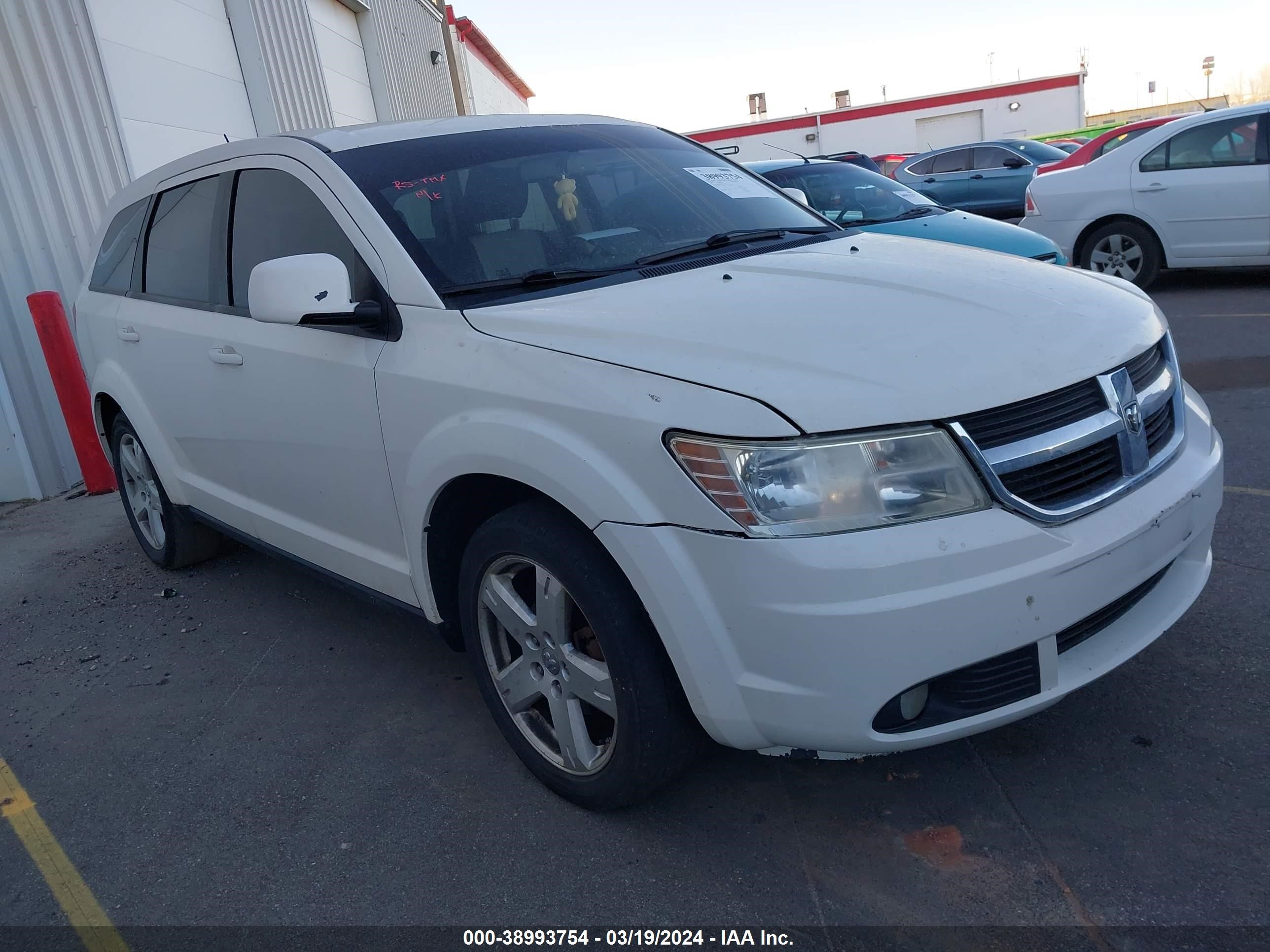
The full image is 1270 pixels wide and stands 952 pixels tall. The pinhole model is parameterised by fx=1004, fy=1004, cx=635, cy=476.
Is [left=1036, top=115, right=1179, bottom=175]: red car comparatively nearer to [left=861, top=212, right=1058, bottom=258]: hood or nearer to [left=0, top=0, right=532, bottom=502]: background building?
[left=861, top=212, right=1058, bottom=258]: hood

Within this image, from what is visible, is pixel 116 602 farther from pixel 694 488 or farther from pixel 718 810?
pixel 694 488

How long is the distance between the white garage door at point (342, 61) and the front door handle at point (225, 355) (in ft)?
32.6

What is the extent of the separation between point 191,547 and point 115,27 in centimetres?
541

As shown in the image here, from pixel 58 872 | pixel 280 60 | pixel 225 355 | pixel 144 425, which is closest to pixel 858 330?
pixel 225 355

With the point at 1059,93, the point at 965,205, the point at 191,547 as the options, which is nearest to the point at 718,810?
the point at 191,547

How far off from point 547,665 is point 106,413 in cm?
327

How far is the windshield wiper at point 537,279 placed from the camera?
2719 mm

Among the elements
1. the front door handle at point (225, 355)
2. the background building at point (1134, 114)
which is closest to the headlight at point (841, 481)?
the front door handle at point (225, 355)

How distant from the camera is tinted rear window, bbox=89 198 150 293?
4355mm

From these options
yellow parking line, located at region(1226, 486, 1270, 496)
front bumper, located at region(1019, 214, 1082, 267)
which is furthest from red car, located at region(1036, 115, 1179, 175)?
yellow parking line, located at region(1226, 486, 1270, 496)

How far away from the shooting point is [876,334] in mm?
2195

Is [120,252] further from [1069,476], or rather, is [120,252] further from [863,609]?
[1069,476]

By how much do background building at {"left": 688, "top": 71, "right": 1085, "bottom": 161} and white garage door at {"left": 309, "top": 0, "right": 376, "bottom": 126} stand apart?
2775 cm

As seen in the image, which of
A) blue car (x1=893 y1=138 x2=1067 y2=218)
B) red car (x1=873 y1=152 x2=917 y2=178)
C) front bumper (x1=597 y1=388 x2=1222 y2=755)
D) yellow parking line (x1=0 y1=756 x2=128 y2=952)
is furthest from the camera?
red car (x1=873 y1=152 x2=917 y2=178)
